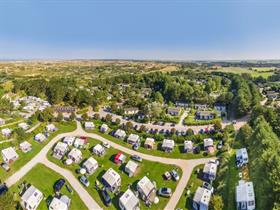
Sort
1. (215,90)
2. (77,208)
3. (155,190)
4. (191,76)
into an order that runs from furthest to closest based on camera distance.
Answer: (191,76), (215,90), (155,190), (77,208)

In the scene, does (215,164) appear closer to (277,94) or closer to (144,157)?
(144,157)

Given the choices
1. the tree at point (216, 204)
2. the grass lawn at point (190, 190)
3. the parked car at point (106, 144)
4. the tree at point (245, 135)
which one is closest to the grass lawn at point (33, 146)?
the parked car at point (106, 144)

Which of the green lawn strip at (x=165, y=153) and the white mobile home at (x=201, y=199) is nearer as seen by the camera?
the white mobile home at (x=201, y=199)

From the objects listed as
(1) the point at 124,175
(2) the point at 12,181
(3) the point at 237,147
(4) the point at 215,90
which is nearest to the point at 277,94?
(4) the point at 215,90

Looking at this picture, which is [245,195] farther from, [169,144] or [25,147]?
[25,147]

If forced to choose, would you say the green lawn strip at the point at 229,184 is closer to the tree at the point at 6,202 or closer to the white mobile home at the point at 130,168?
the white mobile home at the point at 130,168

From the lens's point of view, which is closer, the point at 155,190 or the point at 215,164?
the point at 155,190

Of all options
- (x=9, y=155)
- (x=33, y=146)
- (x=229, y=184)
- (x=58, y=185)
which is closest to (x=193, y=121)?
(x=229, y=184)
